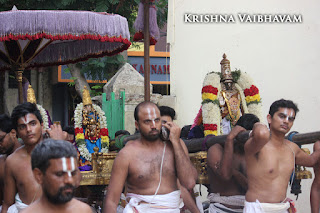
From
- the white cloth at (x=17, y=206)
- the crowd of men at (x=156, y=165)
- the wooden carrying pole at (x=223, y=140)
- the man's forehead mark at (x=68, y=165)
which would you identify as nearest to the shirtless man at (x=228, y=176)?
the wooden carrying pole at (x=223, y=140)

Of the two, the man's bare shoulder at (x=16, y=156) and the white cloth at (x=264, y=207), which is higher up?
the man's bare shoulder at (x=16, y=156)

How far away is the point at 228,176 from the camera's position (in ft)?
17.5

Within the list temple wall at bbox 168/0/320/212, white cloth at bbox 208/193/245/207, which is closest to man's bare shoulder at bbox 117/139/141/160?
white cloth at bbox 208/193/245/207

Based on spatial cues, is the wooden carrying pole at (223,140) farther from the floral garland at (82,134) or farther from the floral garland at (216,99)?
the floral garland at (82,134)

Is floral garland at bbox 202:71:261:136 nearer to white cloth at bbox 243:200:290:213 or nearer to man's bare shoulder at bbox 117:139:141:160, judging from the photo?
white cloth at bbox 243:200:290:213

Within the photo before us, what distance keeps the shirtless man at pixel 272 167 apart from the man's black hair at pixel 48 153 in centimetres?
209

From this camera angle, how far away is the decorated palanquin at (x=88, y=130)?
7391 mm

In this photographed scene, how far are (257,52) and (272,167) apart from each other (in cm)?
531

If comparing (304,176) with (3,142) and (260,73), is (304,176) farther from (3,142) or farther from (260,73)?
(260,73)

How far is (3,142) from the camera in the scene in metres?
5.19

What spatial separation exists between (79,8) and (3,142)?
8830mm

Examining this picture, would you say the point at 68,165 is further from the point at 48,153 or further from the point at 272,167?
the point at 272,167

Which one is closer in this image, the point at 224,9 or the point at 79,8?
the point at 224,9

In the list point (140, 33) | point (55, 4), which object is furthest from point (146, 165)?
point (55, 4)
